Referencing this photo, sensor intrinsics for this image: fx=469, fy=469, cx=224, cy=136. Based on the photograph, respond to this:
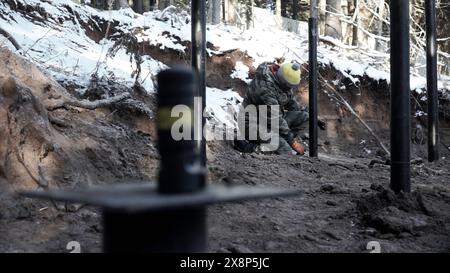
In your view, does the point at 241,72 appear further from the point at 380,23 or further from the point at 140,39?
the point at 380,23

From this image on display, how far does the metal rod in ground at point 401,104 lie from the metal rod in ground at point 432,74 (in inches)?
159

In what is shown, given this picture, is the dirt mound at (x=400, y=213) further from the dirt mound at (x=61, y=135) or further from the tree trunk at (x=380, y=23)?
the tree trunk at (x=380, y=23)

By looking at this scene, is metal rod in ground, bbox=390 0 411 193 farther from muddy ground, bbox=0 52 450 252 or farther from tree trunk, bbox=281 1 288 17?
tree trunk, bbox=281 1 288 17

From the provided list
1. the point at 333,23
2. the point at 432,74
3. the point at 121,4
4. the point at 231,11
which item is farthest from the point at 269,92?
the point at 231,11

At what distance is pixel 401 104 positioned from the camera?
3.89 metres

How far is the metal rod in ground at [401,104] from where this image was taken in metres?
3.88

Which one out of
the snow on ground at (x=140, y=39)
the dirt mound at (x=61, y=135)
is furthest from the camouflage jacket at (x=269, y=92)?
the dirt mound at (x=61, y=135)

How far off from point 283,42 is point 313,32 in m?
5.03

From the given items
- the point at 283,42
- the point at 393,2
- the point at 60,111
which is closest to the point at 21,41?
the point at 60,111

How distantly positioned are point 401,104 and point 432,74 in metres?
4.22

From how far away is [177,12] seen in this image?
10.9 meters

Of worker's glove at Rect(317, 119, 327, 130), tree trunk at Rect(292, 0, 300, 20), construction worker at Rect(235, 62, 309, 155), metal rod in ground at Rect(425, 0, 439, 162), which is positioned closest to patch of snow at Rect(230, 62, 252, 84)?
worker's glove at Rect(317, 119, 327, 130)
